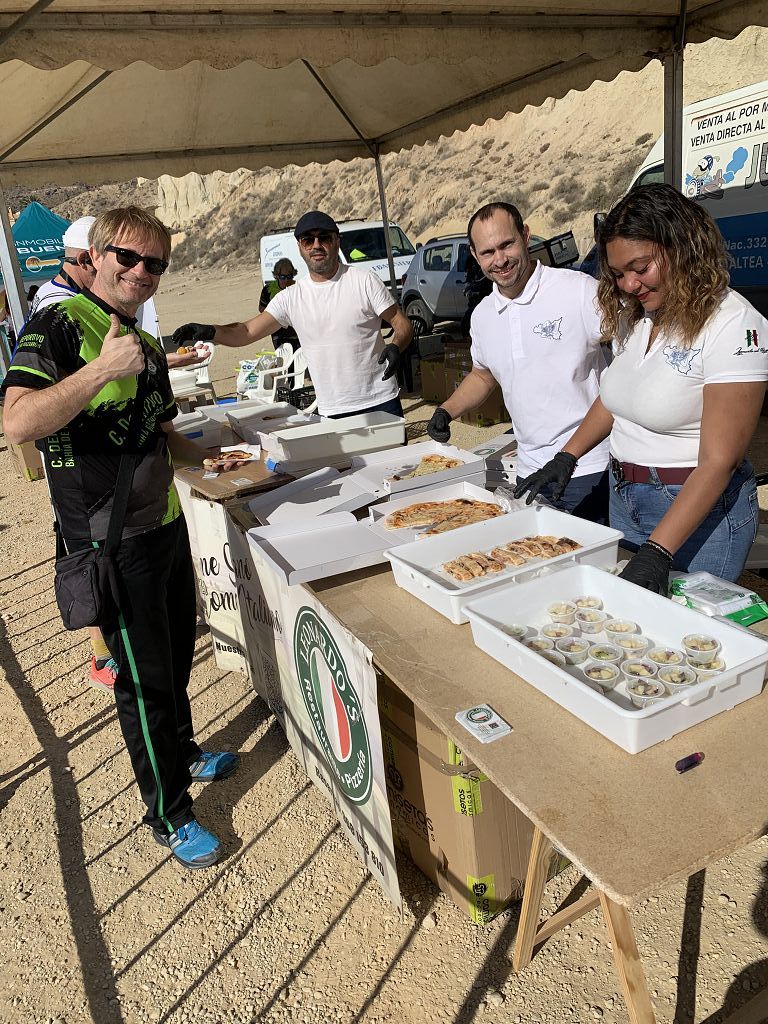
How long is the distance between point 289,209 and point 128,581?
41.4m

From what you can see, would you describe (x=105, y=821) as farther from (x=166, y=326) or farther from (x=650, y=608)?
(x=166, y=326)

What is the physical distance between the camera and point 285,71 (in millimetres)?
6250

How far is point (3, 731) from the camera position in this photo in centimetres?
359

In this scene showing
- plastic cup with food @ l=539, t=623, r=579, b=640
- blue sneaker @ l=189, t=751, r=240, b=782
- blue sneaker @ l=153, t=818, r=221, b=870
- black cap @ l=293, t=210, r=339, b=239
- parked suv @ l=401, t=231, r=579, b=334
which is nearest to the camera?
plastic cup with food @ l=539, t=623, r=579, b=640

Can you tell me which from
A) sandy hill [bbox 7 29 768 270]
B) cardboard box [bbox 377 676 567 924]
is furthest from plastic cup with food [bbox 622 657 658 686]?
sandy hill [bbox 7 29 768 270]

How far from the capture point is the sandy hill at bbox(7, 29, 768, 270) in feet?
87.8

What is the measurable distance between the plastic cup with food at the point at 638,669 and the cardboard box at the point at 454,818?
0.69 metres

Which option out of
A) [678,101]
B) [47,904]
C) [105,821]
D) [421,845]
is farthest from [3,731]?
[678,101]

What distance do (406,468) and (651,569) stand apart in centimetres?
140

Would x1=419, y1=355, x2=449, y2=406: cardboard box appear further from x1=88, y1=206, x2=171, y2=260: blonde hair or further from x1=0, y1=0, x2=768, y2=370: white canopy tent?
x1=88, y1=206, x2=171, y2=260: blonde hair

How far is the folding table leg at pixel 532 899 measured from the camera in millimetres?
1861

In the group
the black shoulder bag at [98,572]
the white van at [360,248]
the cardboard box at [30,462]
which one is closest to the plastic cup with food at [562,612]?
the black shoulder bag at [98,572]

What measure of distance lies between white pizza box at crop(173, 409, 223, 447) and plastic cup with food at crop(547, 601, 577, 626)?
2.50m

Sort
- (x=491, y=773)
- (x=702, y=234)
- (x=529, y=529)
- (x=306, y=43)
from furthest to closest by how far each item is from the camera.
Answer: (x=306, y=43), (x=529, y=529), (x=702, y=234), (x=491, y=773)
